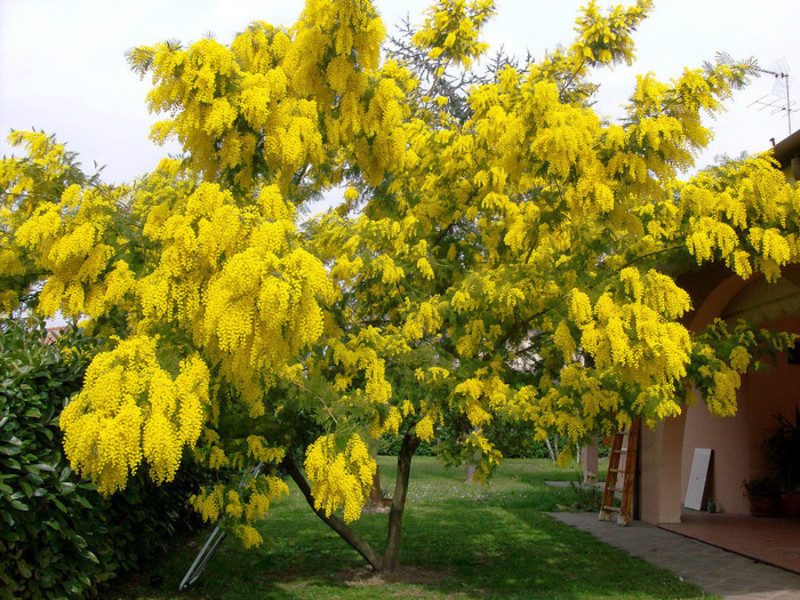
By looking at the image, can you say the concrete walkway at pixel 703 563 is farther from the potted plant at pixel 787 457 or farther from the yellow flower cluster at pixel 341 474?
the yellow flower cluster at pixel 341 474

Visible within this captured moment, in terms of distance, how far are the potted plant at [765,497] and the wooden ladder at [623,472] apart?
2.02m

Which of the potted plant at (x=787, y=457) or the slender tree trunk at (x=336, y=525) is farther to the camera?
the potted plant at (x=787, y=457)

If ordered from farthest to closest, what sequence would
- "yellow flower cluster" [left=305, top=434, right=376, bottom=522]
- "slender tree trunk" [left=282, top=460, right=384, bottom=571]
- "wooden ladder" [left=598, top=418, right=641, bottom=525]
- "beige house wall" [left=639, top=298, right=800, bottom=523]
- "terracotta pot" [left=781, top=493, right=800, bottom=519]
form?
"terracotta pot" [left=781, top=493, right=800, bottom=519] < "wooden ladder" [left=598, top=418, right=641, bottom=525] < "beige house wall" [left=639, top=298, right=800, bottom=523] < "slender tree trunk" [left=282, top=460, right=384, bottom=571] < "yellow flower cluster" [left=305, top=434, right=376, bottom=522]

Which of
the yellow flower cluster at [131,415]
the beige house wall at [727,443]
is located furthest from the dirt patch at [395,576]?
the beige house wall at [727,443]

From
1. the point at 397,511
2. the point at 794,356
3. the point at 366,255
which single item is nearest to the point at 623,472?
the point at 794,356

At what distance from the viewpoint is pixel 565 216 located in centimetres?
573

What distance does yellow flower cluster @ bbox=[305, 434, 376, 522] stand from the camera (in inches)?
159

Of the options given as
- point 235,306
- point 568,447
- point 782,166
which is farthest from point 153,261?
point 782,166

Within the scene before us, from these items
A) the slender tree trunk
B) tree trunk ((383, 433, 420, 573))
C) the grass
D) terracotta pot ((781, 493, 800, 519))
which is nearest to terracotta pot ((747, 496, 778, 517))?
terracotta pot ((781, 493, 800, 519))

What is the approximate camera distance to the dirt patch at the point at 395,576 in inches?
286

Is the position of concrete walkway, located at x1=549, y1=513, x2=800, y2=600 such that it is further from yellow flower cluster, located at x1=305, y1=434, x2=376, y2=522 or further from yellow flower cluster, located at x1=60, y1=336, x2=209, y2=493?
yellow flower cluster, located at x1=60, y1=336, x2=209, y2=493

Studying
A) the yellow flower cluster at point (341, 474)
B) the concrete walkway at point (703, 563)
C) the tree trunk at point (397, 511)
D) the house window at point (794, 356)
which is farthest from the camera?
the house window at point (794, 356)

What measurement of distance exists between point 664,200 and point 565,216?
86 centimetres

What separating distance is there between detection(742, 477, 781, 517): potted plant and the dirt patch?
6474 millimetres
